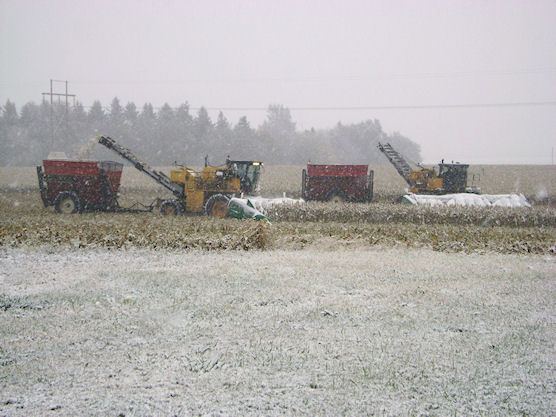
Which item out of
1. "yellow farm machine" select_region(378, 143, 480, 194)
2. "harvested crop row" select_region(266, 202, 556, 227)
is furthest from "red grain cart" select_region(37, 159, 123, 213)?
"yellow farm machine" select_region(378, 143, 480, 194)

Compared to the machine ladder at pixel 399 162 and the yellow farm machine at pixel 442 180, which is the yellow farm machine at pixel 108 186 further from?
the yellow farm machine at pixel 442 180

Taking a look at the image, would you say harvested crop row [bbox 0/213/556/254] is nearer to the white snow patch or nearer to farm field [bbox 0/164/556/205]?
the white snow patch

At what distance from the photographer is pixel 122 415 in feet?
12.8

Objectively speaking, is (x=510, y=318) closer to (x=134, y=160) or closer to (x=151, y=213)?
(x=151, y=213)

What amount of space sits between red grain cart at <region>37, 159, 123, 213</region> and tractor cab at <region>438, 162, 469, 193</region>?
15.4m

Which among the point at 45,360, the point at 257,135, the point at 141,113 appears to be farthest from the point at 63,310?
the point at 141,113

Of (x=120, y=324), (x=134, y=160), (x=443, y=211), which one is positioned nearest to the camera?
(x=120, y=324)

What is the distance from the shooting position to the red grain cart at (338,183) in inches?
845

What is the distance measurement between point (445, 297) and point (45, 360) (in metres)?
5.65

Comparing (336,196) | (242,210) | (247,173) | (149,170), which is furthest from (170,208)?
(336,196)

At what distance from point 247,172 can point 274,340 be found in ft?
43.0

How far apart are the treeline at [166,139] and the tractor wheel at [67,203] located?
1684 inches

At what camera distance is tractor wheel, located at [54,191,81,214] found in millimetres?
17500

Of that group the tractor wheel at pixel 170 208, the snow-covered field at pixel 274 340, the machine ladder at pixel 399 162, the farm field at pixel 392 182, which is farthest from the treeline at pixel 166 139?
the snow-covered field at pixel 274 340
